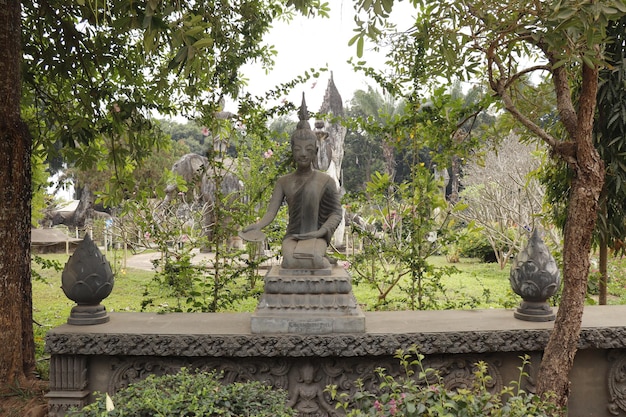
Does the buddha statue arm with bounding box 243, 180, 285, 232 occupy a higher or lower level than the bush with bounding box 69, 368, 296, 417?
higher

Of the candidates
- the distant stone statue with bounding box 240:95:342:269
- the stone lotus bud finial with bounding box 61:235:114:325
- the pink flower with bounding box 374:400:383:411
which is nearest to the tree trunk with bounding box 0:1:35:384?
the stone lotus bud finial with bounding box 61:235:114:325

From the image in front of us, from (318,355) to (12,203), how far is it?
8.18 feet

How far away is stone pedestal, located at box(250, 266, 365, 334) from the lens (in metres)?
3.33

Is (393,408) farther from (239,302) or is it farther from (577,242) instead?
(239,302)

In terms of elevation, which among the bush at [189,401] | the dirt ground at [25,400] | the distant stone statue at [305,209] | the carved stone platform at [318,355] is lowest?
the dirt ground at [25,400]

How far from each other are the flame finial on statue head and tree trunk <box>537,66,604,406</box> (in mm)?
1723

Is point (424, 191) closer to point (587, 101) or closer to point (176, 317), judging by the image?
point (587, 101)

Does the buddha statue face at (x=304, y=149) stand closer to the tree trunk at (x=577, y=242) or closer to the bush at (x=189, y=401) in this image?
the tree trunk at (x=577, y=242)

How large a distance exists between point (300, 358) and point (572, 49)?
2429 millimetres

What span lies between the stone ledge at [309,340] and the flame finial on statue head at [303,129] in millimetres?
1406

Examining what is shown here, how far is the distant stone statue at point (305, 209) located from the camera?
11.8 feet

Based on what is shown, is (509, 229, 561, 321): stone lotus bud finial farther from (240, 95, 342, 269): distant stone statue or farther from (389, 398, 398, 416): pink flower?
(389, 398, 398, 416): pink flower

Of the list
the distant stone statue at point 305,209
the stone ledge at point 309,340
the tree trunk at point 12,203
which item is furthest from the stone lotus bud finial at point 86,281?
the distant stone statue at point 305,209

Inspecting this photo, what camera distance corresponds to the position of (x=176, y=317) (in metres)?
3.80
